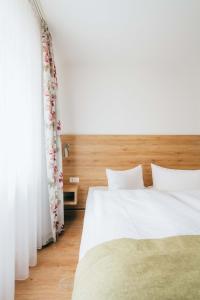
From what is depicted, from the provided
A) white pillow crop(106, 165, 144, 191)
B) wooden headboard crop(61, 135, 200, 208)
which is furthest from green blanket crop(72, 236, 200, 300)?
wooden headboard crop(61, 135, 200, 208)

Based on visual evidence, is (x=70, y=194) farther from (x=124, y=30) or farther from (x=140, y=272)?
(x=140, y=272)

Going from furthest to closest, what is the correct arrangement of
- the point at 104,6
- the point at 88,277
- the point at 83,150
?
the point at 83,150 < the point at 104,6 < the point at 88,277

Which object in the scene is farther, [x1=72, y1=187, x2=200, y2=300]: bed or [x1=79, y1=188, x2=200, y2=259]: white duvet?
[x1=79, y1=188, x2=200, y2=259]: white duvet

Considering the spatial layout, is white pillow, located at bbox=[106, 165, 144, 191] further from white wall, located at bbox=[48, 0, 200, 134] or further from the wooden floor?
the wooden floor

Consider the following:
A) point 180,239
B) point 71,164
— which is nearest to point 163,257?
point 180,239

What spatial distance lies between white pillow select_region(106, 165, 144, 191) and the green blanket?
157 centimetres

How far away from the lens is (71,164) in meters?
3.16

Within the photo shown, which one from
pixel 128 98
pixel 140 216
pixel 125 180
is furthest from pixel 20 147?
pixel 128 98

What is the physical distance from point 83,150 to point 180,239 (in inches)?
83.4

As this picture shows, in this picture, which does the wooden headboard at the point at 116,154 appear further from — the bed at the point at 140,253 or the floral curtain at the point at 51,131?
the bed at the point at 140,253

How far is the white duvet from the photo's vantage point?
1.39m

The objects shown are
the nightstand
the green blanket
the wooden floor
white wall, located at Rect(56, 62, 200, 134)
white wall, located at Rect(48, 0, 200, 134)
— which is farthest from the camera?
white wall, located at Rect(56, 62, 200, 134)

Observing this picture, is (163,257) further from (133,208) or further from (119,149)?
(119,149)

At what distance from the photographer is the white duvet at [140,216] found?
139cm
